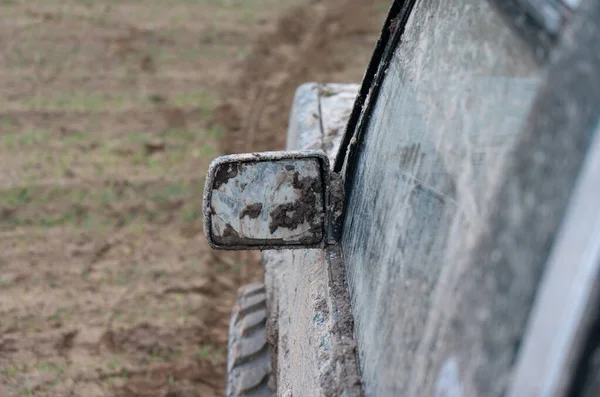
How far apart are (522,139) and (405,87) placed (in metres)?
0.63

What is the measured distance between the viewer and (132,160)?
196 inches

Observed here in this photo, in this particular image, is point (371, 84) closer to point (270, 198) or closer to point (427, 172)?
point (270, 198)

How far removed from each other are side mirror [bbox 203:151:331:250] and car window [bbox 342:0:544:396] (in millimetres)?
120

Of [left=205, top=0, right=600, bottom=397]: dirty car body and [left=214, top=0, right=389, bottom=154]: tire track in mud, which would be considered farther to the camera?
[left=214, top=0, right=389, bottom=154]: tire track in mud

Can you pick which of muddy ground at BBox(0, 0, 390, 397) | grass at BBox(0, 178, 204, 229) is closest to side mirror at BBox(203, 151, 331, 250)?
muddy ground at BBox(0, 0, 390, 397)

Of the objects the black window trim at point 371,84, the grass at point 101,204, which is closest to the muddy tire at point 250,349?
the black window trim at point 371,84

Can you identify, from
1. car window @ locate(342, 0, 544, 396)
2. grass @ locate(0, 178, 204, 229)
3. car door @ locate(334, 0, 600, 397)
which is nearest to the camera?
car door @ locate(334, 0, 600, 397)

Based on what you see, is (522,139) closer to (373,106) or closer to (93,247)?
(373,106)

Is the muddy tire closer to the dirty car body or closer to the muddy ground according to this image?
the dirty car body

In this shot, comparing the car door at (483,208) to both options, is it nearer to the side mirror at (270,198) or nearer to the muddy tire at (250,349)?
the side mirror at (270,198)

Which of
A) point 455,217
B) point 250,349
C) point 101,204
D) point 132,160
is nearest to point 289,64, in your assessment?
point 132,160

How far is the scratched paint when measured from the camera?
159 centimetres

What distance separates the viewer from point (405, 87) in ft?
4.60

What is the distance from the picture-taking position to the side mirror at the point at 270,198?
1.58m
